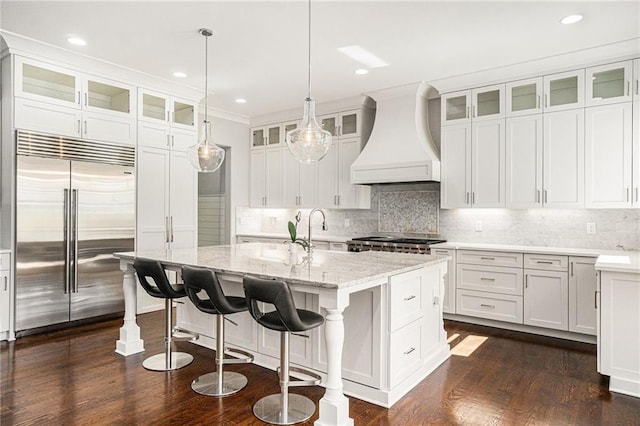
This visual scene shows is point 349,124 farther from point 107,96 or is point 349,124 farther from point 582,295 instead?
point 582,295

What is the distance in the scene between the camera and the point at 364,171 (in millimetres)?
5438

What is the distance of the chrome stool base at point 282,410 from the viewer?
2484 millimetres

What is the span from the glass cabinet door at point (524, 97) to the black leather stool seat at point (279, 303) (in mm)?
3520

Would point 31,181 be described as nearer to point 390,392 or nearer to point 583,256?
point 390,392

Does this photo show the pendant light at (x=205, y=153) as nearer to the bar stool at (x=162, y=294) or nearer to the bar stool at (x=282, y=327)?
the bar stool at (x=162, y=294)

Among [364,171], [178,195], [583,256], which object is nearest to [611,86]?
[583,256]

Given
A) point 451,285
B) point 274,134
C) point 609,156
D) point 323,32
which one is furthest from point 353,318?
point 274,134

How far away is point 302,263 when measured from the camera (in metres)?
3.05

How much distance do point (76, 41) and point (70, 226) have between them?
185 centimetres

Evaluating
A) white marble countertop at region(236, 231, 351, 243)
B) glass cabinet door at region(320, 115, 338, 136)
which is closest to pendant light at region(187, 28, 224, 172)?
white marble countertop at region(236, 231, 351, 243)

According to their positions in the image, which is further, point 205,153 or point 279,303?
point 205,153

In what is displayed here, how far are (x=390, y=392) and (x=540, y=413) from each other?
0.95 meters

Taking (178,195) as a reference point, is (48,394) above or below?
below

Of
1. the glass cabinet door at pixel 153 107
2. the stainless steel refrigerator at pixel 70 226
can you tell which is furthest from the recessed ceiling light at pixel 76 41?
the glass cabinet door at pixel 153 107
